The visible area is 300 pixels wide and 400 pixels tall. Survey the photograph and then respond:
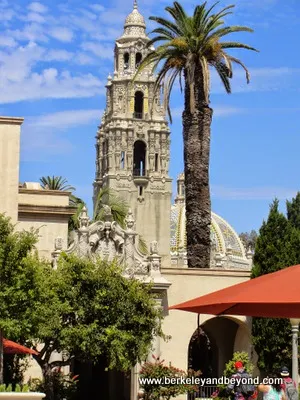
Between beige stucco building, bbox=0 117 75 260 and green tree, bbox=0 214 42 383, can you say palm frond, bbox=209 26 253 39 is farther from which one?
green tree, bbox=0 214 42 383

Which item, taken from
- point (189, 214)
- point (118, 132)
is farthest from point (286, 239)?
point (118, 132)

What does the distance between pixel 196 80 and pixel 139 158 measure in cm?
6188

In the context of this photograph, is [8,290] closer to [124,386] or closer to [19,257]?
[19,257]

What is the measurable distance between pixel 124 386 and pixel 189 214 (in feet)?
27.0

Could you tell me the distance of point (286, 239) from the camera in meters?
36.1

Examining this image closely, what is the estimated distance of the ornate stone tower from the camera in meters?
97.5

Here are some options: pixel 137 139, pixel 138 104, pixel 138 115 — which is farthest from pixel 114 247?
pixel 138 104

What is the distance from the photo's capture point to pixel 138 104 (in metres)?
100

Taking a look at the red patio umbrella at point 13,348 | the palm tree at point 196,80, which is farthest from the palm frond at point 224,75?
the red patio umbrella at point 13,348

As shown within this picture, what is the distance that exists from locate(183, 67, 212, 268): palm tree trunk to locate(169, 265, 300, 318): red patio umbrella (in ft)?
74.6

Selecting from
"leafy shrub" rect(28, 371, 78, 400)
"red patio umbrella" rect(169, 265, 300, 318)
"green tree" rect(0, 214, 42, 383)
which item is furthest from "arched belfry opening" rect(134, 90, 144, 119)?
"red patio umbrella" rect(169, 265, 300, 318)

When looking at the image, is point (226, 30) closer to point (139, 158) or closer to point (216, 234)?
point (139, 158)

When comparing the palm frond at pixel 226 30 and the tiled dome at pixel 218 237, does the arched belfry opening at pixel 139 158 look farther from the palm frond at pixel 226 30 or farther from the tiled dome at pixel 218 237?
the palm frond at pixel 226 30

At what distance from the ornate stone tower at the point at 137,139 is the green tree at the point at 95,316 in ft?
215
